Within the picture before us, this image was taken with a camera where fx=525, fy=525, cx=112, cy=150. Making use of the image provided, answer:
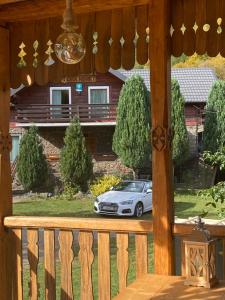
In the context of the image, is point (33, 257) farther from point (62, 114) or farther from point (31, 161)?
point (62, 114)

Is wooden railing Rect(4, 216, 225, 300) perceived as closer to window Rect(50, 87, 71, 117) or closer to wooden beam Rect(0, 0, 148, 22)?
wooden beam Rect(0, 0, 148, 22)

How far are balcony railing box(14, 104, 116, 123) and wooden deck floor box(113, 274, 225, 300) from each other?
1667 cm

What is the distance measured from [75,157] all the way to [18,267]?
13.1 m

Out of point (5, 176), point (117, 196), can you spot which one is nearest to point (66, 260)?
point (5, 176)

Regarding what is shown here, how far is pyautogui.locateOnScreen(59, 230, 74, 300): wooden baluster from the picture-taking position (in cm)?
319

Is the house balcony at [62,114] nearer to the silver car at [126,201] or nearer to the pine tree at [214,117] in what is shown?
the pine tree at [214,117]

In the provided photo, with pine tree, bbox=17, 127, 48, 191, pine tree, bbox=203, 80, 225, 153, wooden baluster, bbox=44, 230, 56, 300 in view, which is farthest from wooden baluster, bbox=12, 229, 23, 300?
pine tree, bbox=203, 80, 225, 153

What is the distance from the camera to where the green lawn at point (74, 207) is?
1430 centimetres

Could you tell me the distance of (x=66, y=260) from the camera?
3.20m

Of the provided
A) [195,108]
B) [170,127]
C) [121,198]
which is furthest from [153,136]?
[195,108]

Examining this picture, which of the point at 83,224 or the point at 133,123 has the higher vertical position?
the point at 133,123

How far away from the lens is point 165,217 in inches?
117

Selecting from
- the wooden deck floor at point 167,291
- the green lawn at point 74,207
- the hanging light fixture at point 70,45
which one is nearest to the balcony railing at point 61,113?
the green lawn at point 74,207

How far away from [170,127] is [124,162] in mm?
14690
